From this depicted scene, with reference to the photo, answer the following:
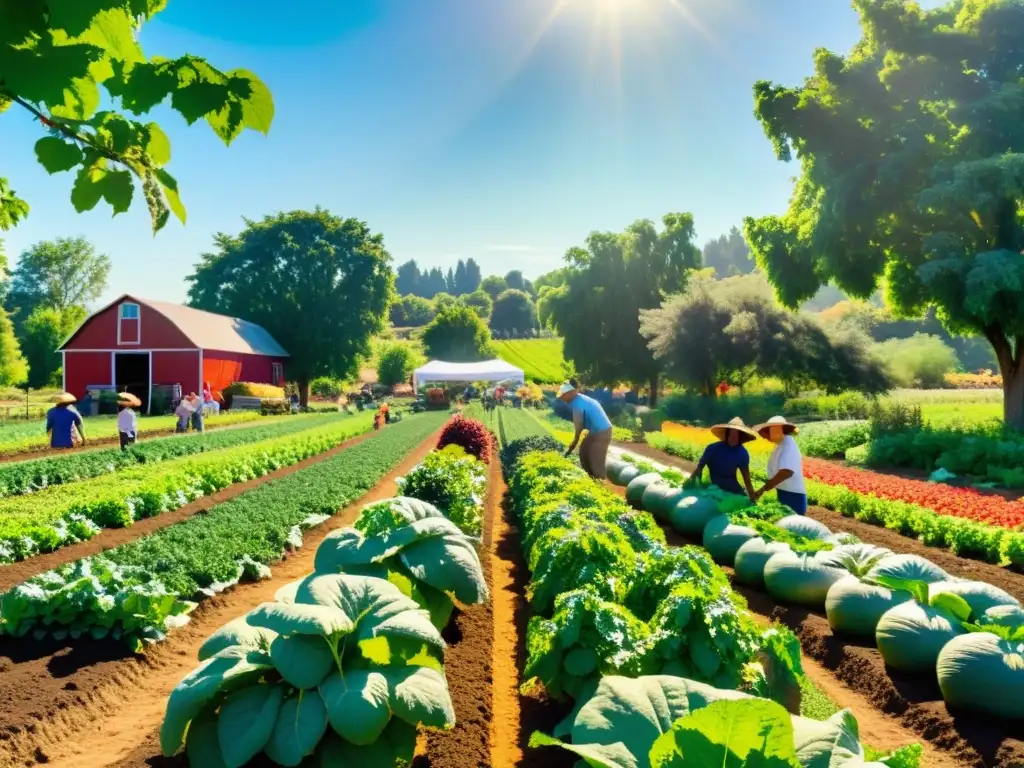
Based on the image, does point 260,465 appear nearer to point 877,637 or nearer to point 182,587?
point 182,587

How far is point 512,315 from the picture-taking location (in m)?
144

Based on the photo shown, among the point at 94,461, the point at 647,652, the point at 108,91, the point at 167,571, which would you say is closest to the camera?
the point at 108,91

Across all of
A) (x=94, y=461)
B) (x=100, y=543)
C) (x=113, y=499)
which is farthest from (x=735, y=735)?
(x=94, y=461)

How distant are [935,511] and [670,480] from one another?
379 centimetres

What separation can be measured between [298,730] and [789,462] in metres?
6.76

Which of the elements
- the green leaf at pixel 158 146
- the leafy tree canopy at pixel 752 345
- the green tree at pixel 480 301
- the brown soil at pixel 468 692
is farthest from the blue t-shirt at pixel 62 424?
the green tree at pixel 480 301

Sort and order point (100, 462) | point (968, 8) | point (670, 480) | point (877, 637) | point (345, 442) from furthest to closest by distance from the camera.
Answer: point (345, 442) < point (968, 8) < point (100, 462) < point (670, 480) < point (877, 637)

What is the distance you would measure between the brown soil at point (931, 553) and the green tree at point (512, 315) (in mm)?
131807

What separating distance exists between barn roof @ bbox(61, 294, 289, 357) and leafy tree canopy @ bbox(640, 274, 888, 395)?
23.4 metres

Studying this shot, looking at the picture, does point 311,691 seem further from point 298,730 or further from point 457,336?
point 457,336

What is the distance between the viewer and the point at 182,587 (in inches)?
249

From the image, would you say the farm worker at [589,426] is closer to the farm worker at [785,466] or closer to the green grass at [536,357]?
the farm worker at [785,466]

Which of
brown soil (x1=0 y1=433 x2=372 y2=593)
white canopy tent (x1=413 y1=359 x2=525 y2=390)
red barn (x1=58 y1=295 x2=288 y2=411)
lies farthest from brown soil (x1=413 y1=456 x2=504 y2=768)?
white canopy tent (x1=413 y1=359 x2=525 y2=390)

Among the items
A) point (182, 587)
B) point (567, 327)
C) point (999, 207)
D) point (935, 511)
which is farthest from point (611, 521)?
point (567, 327)
